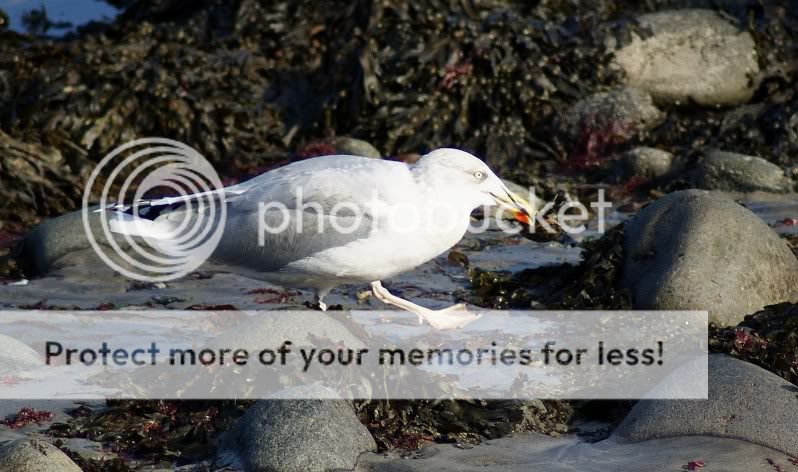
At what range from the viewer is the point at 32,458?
4.07m

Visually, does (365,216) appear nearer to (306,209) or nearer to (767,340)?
(306,209)

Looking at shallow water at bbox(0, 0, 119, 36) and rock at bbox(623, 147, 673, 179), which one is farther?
shallow water at bbox(0, 0, 119, 36)

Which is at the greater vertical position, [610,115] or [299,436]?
[610,115]

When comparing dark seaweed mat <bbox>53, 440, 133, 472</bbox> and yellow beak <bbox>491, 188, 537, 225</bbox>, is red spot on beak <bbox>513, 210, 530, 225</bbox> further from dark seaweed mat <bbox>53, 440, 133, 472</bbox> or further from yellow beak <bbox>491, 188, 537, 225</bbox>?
dark seaweed mat <bbox>53, 440, 133, 472</bbox>

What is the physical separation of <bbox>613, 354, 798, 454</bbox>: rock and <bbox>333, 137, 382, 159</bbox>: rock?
512cm

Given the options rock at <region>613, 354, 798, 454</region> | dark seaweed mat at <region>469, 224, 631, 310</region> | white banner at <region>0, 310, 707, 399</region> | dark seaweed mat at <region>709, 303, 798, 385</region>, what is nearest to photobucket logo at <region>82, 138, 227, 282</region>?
white banner at <region>0, 310, 707, 399</region>

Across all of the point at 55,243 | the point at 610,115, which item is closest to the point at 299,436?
the point at 55,243

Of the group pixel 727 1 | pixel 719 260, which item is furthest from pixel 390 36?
pixel 719 260

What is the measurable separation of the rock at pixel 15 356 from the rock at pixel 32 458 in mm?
1385

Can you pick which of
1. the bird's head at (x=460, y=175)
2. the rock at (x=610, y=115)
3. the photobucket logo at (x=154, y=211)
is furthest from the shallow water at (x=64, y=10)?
the bird's head at (x=460, y=175)

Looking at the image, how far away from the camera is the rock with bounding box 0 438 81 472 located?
4043mm

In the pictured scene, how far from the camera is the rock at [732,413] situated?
15.0ft

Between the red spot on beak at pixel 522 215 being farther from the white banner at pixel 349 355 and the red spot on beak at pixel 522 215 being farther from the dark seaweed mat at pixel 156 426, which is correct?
the dark seaweed mat at pixel 156 426

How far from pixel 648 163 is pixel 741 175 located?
944 mm
